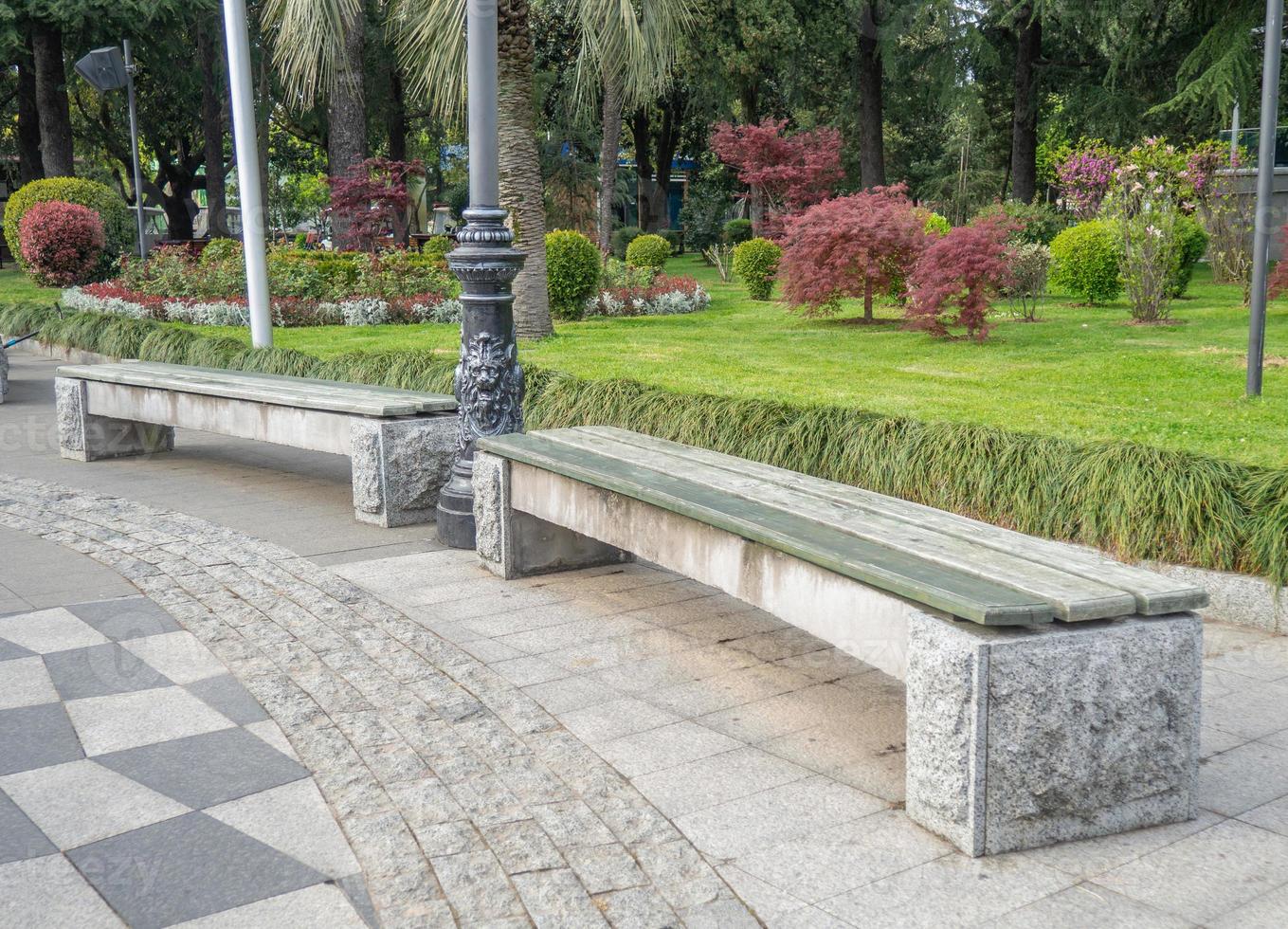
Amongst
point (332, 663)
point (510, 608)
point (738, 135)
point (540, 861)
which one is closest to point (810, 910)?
point (540, 861)

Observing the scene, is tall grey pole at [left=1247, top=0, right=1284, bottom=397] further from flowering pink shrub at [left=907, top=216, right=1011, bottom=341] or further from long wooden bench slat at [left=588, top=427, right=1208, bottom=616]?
flowering pink shrub at [left=907, top=216, right=1011, bottom=341]

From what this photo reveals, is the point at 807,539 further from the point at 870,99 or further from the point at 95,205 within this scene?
the point at 870,99

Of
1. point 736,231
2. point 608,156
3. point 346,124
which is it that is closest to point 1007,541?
point 346,124

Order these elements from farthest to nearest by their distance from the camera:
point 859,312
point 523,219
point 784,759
Answer: point 859,312, point 523,219, point 784,759

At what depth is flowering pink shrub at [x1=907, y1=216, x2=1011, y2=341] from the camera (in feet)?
39.6

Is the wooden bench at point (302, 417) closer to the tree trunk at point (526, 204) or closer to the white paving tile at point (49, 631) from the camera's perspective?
the white paving tile at point (49, 631)

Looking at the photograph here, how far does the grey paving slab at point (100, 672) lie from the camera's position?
4.32 m

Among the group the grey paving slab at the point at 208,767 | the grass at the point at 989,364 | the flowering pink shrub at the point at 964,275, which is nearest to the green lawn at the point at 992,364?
the grass at the point at 989,364

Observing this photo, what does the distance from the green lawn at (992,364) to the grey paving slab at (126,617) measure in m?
4.89

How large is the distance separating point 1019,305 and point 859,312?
7.58 feet

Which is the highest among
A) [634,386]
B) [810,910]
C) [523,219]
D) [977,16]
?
[977,16]

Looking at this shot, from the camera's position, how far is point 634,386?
7824mm

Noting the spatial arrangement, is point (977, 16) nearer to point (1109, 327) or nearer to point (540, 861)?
point (1109, 327)

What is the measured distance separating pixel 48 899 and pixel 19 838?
0.38m
